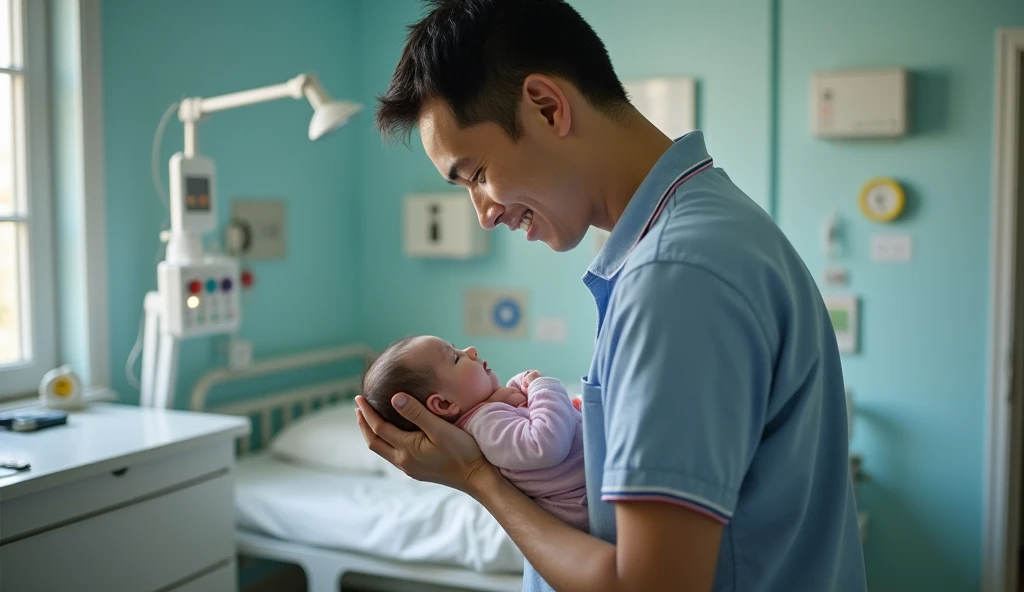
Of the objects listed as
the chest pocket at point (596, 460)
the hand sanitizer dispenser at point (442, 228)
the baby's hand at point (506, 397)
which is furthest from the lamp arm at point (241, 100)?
the chest pocket at point (596, 460)

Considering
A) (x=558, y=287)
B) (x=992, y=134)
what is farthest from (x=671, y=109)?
(x=992, y=134)

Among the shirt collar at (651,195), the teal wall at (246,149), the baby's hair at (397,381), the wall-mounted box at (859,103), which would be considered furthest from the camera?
the wall-mounted box at (859,103)

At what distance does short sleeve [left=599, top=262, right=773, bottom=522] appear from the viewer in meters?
0.72

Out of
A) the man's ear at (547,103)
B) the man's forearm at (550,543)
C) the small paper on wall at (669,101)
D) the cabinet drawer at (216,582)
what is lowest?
the cabinet drawer at (216,582)

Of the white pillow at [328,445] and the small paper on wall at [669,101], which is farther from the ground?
the small paper on wall at [669,101]

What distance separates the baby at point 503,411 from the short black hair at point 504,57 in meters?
0.42

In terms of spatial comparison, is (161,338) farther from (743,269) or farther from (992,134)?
(992,134)

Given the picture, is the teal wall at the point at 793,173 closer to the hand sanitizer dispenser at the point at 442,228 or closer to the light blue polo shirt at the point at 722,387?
the hand sanitizer dispenser at the point at 442,228

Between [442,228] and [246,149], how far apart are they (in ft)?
2.63

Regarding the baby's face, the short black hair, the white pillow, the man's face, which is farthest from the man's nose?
the white pillow

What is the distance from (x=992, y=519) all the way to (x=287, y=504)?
2.26 meters

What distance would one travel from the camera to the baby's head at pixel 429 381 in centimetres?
134

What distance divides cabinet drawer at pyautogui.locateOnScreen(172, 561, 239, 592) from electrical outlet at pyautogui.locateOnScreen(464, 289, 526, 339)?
162 cm

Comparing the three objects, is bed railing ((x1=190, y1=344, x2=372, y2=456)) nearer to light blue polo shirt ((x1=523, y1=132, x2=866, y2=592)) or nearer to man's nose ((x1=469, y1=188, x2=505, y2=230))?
man's nose ((x1=469, y1=188, x2=505, y2=230))
